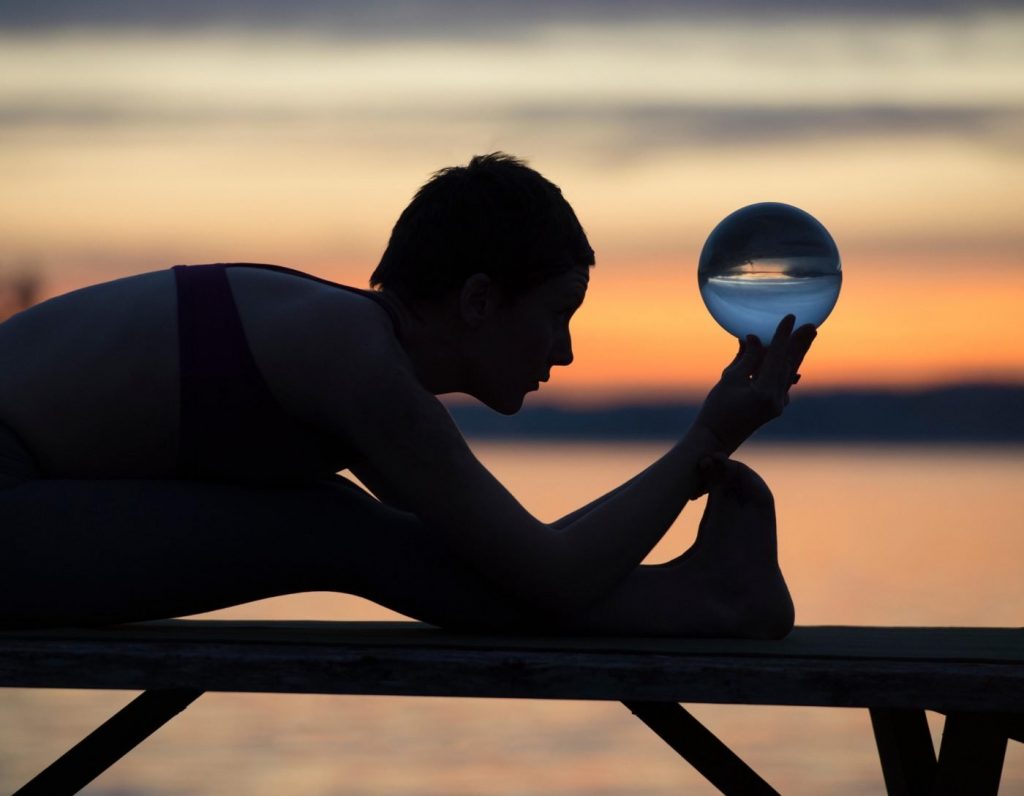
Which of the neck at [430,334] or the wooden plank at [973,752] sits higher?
the neck at [430,334]

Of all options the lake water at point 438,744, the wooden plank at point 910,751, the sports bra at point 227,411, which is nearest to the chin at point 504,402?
the sports bra at point 227,411

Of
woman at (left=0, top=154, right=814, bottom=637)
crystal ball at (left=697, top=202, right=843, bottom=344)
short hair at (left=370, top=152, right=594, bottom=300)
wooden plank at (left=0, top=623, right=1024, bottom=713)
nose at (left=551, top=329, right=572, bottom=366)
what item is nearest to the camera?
wooden plank at (left=0, top=623, right=1024, bottom=713)

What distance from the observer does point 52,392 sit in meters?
2.63

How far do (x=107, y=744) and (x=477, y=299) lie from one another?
109 centimetres

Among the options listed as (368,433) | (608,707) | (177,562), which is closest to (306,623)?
(177,562)

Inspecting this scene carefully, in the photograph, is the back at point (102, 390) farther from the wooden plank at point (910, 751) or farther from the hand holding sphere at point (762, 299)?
the wooden plank at point (910, 751)

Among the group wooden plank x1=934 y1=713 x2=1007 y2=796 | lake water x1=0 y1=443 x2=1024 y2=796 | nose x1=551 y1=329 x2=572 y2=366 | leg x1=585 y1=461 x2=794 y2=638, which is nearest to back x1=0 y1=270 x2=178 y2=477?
nose x1=551 y1=329 x2=572 y2=366

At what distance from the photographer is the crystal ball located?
2.96m

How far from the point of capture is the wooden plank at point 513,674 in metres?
2.27

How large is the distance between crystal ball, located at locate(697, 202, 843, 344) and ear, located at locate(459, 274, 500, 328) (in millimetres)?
561

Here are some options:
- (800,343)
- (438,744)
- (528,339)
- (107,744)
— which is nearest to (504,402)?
(528,339)

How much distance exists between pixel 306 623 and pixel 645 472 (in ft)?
2.41

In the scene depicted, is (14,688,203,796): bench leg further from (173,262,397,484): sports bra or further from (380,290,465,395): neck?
(380,290,465,395): neck

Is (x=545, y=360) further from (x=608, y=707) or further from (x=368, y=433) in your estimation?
(x=608, y=707)
